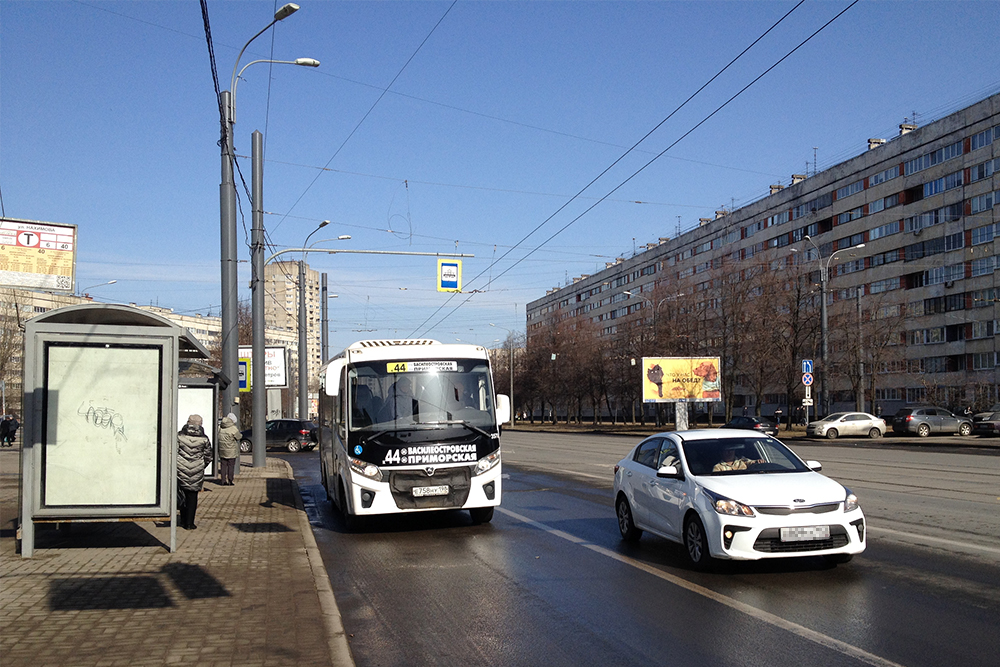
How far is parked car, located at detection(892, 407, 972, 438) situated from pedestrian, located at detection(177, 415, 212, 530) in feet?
135

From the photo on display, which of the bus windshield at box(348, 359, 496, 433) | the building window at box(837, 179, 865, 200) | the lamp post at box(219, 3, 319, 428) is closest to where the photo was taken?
the bus windshield at box(348, 359, 496, 433)

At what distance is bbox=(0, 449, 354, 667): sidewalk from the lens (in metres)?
5.92

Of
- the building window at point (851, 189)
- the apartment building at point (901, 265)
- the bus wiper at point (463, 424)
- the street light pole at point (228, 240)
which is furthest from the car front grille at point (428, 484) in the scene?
the building window at point (851, 189)

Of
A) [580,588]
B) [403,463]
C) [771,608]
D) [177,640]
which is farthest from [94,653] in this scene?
[403,463]

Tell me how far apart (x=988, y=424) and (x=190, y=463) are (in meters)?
40.5

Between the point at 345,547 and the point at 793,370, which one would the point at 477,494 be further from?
the point at 793,370

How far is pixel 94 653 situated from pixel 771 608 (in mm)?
5039

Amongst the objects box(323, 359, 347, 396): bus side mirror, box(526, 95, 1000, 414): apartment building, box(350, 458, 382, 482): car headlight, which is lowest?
box(350, 458, 382, 482): car headlight

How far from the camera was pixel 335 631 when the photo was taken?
655 cm

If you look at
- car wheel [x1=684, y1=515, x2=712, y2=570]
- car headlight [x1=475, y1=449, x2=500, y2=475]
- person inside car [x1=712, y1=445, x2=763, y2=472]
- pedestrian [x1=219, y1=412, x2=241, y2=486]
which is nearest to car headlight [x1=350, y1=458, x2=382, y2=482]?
car headlight [x1=475, y1=449, x2=500, y2=475]

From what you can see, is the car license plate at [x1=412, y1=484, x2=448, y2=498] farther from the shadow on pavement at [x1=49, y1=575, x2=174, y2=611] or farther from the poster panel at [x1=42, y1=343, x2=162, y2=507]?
the shadow on pavement at [x1=49, y1=575, x2=174, y2=611]

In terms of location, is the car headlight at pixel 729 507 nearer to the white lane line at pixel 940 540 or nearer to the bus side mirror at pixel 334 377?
the white lane line at pixel 940 540

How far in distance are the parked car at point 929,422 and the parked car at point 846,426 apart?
1051mm

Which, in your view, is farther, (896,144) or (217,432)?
(896,144)
